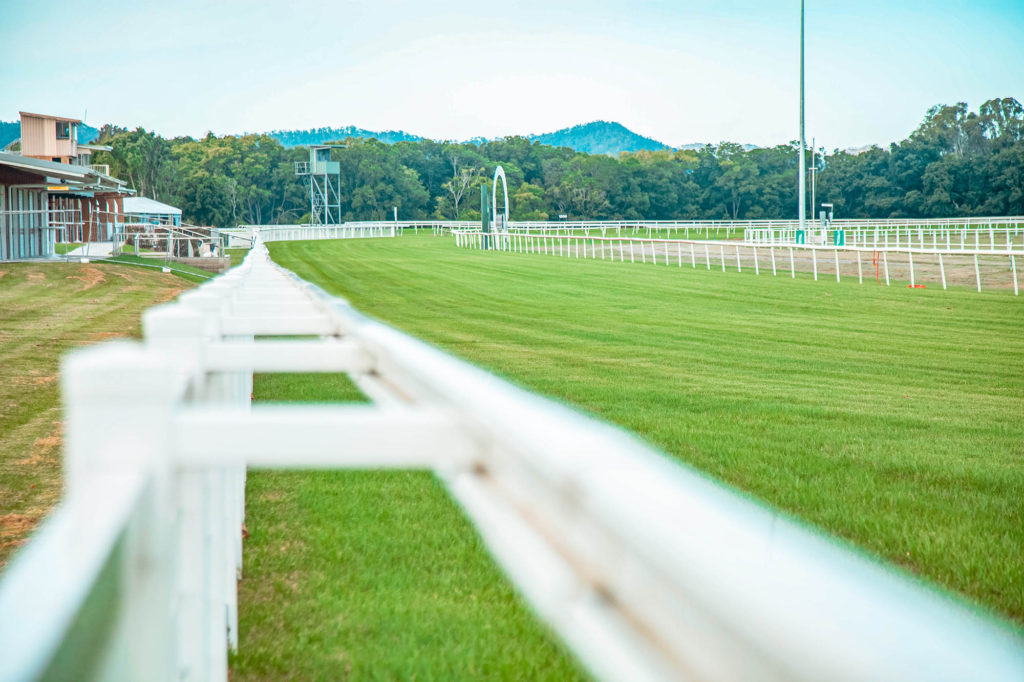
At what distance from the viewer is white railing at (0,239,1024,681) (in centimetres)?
74

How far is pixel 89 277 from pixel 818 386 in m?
19.0

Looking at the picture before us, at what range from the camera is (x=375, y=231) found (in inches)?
3221

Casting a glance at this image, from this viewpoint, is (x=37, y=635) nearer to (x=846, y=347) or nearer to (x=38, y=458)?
(x=38, y=458)

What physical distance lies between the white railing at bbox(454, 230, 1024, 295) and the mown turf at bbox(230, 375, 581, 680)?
20529 mm

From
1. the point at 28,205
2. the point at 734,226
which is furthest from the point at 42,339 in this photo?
the point at 734,226

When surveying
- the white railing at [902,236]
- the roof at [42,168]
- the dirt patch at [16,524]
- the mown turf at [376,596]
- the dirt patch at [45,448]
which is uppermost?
the roof at [42,168]

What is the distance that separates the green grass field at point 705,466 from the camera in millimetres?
4496

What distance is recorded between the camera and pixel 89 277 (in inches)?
952

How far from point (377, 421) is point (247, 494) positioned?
5.49m

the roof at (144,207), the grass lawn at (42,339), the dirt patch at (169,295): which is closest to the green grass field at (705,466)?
the grass lawn at (42,339)

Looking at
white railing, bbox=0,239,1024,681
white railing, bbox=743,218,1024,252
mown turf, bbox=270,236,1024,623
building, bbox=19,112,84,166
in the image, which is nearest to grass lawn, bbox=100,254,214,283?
mown turf, bbox=270,236,1024,623

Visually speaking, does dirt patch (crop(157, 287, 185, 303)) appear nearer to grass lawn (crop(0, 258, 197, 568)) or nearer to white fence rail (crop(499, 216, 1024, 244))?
grass lawn (crop(0, 258, 197, 568))

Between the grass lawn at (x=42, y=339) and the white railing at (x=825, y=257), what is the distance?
17.9m

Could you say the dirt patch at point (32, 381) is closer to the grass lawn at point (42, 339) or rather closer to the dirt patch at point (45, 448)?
the grass lawn at point (42, 339)
